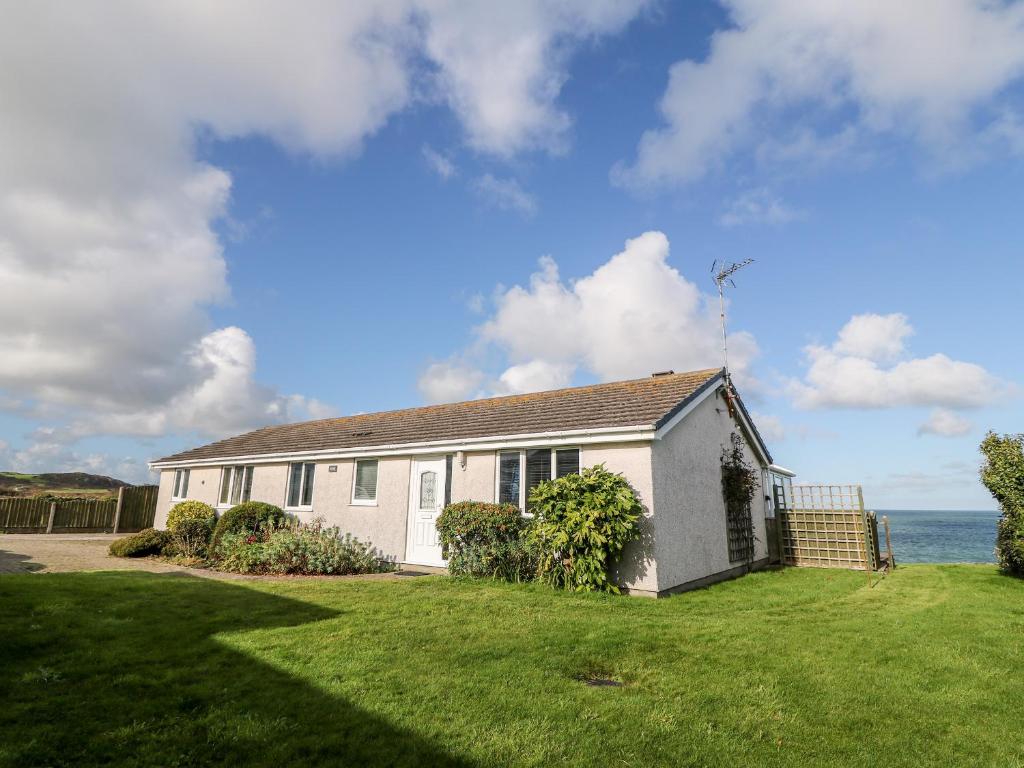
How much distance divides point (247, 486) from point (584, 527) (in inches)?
595

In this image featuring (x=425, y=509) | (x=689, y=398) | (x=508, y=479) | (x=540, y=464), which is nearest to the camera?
(x=689, y=398)

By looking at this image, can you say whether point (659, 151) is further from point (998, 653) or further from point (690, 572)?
point (998, 653)

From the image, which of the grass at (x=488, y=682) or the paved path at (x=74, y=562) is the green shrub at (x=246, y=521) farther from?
the grass at (x=488, y=682)

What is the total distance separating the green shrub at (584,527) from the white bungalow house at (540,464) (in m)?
0.55

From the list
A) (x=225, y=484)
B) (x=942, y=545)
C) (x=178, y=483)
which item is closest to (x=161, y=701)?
(x=225, y=484)

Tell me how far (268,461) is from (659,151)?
53.0ft

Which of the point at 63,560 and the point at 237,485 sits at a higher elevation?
the point at 237,485

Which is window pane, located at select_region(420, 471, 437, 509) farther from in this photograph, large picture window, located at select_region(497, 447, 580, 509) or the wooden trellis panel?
the wooden trellis panel

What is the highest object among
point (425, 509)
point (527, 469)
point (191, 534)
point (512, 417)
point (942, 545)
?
point (512, 417)

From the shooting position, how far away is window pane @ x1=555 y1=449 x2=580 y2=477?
11.7 meters

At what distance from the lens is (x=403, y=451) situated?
48.6 ft

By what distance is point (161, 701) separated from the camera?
4562 mm

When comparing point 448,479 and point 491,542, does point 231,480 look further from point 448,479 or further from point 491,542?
point 491,542

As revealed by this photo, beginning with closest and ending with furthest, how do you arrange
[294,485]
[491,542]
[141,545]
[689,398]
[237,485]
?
[491,542]
[689,398]
[141,545]
[294,485]
[237,485]
